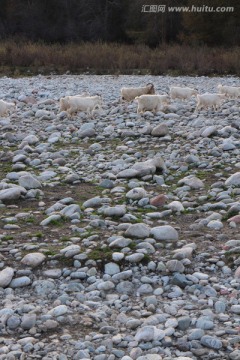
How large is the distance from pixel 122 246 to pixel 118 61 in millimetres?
20400

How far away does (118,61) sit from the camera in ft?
78.9

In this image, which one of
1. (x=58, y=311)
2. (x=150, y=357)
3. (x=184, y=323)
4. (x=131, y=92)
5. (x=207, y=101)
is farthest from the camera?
(x=131, y=92)

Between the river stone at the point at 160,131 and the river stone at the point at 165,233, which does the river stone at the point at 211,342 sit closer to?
the river stone at the point at 165,233

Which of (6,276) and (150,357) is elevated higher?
(150,357)

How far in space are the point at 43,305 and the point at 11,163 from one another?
3.80 metres

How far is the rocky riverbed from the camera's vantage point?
10.5 feet

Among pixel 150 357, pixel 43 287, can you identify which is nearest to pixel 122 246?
pixel 43 287

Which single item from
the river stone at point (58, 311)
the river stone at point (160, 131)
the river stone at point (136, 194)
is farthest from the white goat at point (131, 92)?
the river stone at point (58, 311)

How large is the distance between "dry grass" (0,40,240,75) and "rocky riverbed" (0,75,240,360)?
49.1ft

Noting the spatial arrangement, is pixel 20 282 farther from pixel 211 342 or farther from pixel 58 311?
pixel 211 342

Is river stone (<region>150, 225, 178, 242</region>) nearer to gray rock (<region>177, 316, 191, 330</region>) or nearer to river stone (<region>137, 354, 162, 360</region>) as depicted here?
gray rock (<region>177, 316, 191, 330</region>)

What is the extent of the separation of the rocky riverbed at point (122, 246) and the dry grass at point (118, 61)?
589 inches

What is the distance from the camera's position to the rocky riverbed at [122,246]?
10.5 ft

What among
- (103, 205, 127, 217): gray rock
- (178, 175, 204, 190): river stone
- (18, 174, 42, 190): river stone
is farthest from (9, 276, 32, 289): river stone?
(178, 175, 204, 190): river stone
